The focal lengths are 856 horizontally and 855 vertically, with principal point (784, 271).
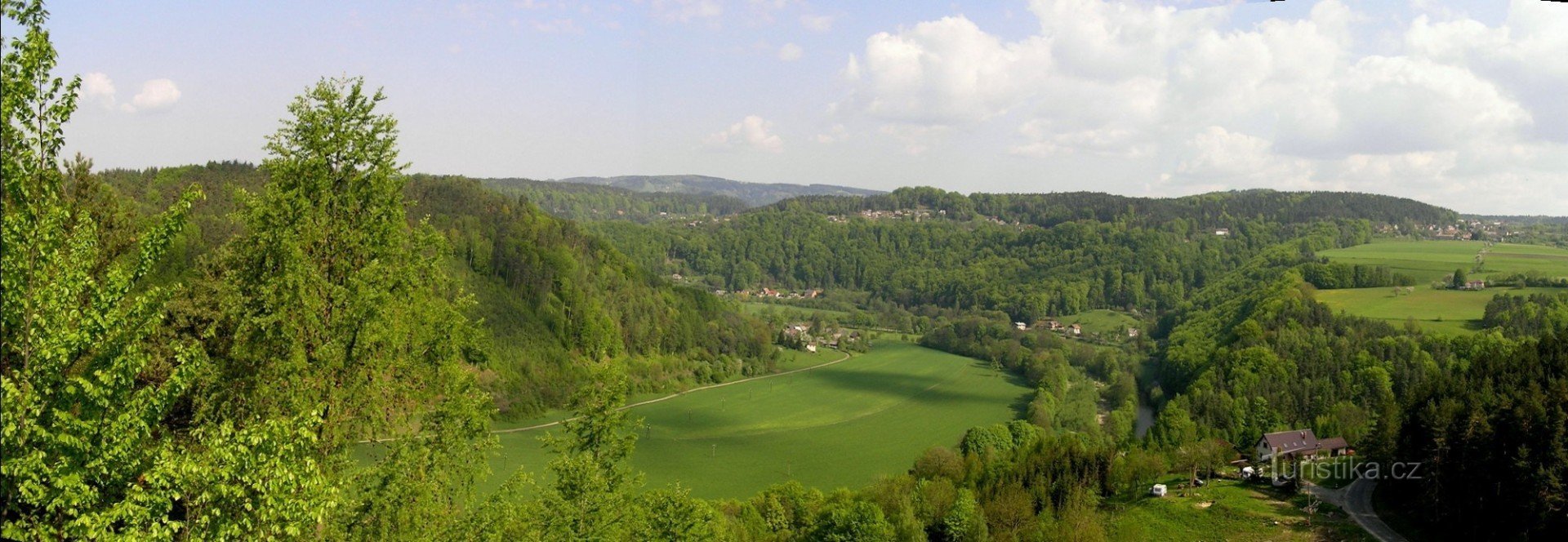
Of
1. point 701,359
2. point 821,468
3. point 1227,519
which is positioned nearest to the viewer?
point 1227,519

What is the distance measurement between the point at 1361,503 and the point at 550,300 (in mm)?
67338

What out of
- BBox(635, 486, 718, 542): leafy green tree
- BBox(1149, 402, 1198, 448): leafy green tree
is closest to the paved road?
BBox(1149, 402, 1198, 448): leafy green tree

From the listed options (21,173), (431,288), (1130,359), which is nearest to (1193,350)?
(1130,359)

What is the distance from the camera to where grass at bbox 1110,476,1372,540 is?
2930 cm

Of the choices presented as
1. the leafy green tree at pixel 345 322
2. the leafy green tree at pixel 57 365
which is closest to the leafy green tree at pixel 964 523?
the leafy green tree at pixel 345 322

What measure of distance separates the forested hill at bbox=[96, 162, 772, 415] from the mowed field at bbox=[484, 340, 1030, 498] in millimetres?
6905

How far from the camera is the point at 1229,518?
31703mm

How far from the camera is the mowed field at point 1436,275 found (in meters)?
66.1

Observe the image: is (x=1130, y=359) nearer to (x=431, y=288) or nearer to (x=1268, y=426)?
(x=1268, y=426)

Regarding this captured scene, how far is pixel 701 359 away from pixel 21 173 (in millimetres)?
83954

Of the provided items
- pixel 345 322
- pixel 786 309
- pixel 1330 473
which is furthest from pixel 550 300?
pixel 345 322

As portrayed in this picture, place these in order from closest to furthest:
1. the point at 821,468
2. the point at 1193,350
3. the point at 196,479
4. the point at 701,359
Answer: the point at 196,479, the point at 821,468, the point at 1193,350, the point at 701,359

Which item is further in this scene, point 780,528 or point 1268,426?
point 1268,426

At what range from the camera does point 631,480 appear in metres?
14.1
